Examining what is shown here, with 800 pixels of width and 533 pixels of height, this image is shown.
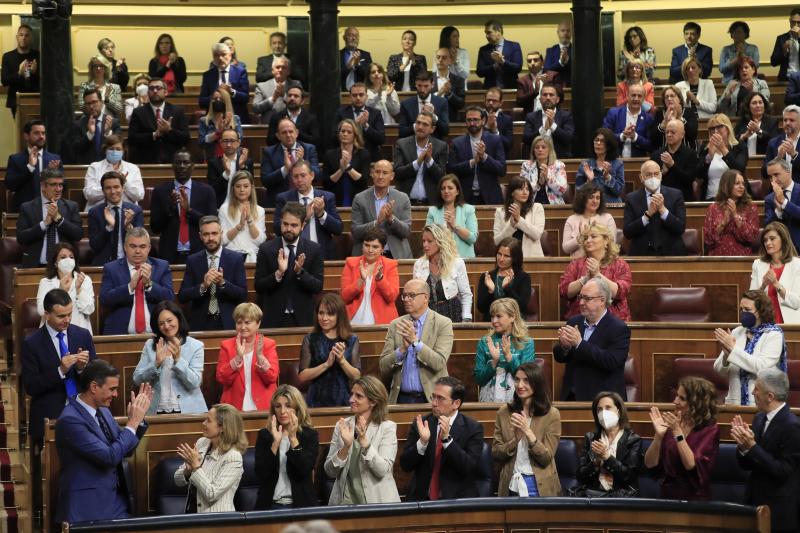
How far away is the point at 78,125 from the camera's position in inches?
458

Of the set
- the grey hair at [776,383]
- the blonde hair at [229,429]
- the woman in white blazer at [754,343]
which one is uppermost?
the woman in white blazer at [754,343]

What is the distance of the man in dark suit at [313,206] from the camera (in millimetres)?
9789

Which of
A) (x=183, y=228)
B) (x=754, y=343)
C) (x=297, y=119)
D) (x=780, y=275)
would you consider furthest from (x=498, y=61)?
(x=754, y=343)

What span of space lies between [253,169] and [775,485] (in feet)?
17.3

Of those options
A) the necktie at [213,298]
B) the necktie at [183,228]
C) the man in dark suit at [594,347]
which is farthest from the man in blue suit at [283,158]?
the man in dark suit at [594,347]

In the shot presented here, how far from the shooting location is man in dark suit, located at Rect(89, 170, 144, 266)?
972 cm

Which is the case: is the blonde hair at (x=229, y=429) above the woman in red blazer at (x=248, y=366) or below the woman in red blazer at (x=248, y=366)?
below

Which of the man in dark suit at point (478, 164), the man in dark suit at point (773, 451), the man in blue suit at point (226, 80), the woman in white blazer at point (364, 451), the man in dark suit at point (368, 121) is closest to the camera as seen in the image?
the man in dark suit at point (773, 451)

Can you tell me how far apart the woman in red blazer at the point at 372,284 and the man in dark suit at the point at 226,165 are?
182cm

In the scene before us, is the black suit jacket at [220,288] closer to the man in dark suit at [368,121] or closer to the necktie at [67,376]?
the necktie at [67,376]

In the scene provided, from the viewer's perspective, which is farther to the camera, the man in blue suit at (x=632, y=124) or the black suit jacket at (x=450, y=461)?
the man in blue suit at (x=632, y=124)

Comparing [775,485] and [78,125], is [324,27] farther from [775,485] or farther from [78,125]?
[775,485]

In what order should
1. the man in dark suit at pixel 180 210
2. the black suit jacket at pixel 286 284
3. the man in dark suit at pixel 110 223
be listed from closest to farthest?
1. the black suit jacket at pixel 286 284
2. the man in dark suit at pixel 110 223
3. the man in dark suit at pixel 180 210

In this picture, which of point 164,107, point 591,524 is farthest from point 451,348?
point 164,107
